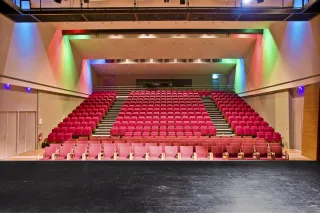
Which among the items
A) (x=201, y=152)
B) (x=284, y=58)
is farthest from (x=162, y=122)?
(x=284, y=58)

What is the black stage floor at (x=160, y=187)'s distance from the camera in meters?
2.18

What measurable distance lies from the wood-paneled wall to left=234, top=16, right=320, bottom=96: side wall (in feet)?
1.60

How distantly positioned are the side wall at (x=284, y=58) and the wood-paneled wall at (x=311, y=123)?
49 centimetres

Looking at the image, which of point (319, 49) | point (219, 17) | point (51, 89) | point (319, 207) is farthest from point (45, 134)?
point (319, 49)

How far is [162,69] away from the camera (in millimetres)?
14797

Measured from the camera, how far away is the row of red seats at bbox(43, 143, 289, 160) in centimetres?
488

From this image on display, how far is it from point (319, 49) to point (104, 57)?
9.87 m

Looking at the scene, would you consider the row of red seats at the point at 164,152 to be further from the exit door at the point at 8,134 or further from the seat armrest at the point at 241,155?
the exit door at the point at 8,134

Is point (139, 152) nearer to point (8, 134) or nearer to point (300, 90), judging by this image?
point (8, 134)

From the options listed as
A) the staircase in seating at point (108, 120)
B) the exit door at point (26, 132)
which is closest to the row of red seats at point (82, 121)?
the staircase in seating at point (108, 120)

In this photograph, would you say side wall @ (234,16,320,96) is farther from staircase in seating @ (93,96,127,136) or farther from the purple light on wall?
staircase in seating @ (93,96,127,136)

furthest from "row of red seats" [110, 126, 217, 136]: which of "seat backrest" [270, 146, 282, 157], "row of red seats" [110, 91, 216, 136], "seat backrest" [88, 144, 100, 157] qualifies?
"seat backrest" [270, 146, 282, 157]

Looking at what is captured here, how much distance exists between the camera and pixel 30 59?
6.93m

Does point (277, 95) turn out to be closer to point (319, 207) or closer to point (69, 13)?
point (319, 207)
